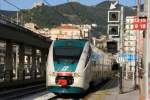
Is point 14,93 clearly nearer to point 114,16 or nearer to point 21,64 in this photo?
point 114,16

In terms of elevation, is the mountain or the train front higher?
the mountain

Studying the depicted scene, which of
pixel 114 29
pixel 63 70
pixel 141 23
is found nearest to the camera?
pixel 141 23

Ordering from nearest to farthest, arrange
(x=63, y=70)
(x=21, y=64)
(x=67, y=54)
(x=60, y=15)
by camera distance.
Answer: (x=63, y=70) → (x=67, y=54) → (x=21, y=64) → (x=60, y=15)

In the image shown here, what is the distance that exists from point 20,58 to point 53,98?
2774 cm

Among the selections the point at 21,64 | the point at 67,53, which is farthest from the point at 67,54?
the point at 21,64

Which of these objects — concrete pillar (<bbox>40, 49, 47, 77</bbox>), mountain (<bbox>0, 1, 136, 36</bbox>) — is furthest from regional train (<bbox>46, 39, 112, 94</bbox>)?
mountain (<bbox>0, 1, 136, 36</bbox>)

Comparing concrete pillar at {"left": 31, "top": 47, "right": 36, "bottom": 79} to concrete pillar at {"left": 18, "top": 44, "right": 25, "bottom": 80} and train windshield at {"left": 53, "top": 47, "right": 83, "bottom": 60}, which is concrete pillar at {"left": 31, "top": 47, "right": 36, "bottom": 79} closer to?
concrete pillar at {"left": 18, "top": 44, "right": 25, "bottom": 80}

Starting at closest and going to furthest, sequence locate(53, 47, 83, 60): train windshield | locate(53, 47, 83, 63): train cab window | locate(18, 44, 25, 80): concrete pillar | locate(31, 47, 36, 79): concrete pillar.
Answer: locate(53, 47, 83, 63): train cab window, locate(53, 47, 83, 60): train windshield, locate(18, 44, 25, 80): concrete pillar, locate(31, 47, 36, 79): concrete pillar

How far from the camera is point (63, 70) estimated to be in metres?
27.6

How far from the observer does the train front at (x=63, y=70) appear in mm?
27469

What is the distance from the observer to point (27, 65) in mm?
61438

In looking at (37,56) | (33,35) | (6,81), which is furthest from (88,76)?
(37,56)

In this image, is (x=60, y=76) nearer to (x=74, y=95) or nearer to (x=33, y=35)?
(x=74, y=95)

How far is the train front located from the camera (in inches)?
1081
